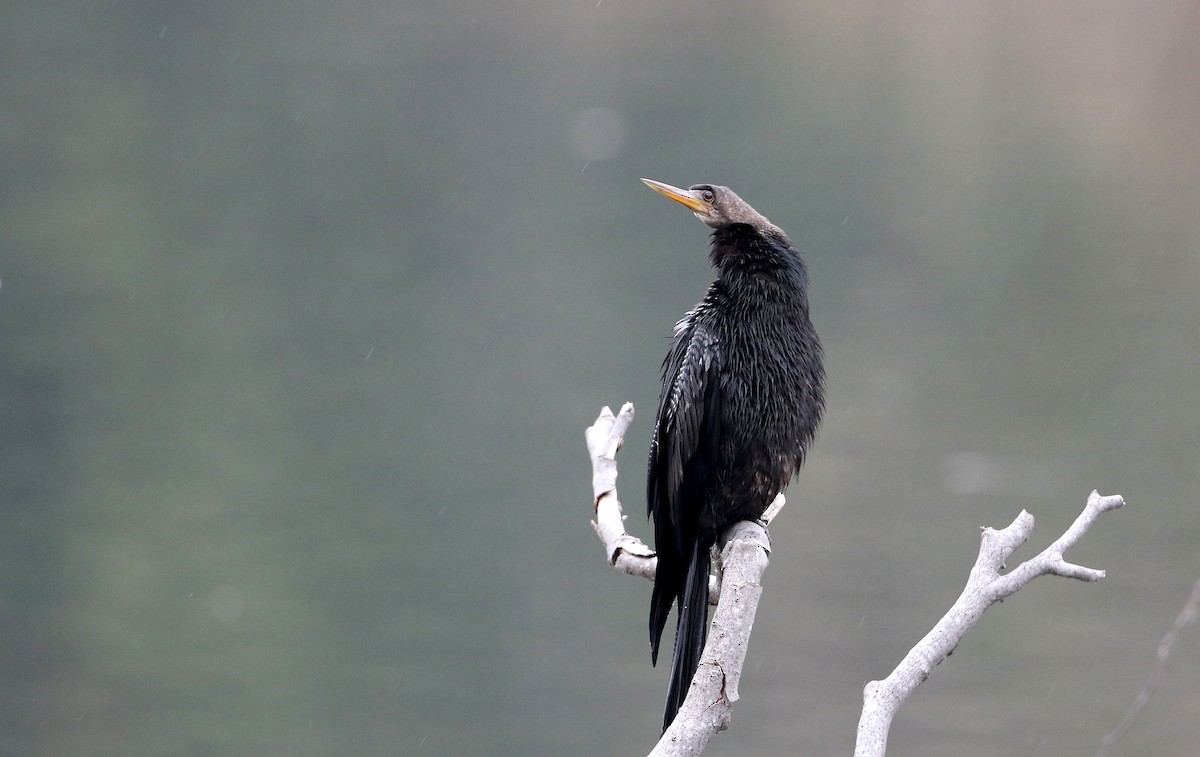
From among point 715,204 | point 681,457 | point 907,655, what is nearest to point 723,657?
point 907,655

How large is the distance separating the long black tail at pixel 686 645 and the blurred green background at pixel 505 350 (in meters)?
3.22

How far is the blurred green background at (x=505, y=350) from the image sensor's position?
227 inches

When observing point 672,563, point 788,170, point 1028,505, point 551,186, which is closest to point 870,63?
point 788,170

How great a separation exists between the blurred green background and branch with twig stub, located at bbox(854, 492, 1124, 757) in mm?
3622

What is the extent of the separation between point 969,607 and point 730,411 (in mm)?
761

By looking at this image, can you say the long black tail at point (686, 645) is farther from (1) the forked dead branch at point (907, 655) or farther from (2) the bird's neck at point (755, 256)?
(2) the bird's neck at point (755, 256)

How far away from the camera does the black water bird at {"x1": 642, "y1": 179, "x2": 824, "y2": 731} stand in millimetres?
2398

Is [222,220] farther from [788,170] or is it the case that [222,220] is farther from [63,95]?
[788,170]

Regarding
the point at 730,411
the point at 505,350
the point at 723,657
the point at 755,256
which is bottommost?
the point at 723,657

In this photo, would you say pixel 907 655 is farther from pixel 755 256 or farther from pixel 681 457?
pixel 755 256

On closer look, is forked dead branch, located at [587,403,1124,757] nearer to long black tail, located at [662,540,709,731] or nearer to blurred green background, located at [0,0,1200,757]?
long black tail, located at [662,540,709,731]

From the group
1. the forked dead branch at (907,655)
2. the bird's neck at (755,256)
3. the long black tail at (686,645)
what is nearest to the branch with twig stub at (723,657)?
the forked dead branch at (907,655)

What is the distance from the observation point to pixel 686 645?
219 centimetres

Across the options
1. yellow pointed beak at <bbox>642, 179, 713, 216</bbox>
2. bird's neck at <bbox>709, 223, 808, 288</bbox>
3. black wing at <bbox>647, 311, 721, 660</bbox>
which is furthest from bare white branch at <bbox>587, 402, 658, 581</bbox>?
yellow pointed beak at <bbox>642, 179, 713, 216</bbox>
